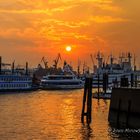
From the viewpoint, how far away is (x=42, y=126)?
51719mm

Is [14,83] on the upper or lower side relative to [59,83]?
upper

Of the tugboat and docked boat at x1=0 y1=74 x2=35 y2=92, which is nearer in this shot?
docked boat at x1=0 y1=74 x2=35 y2=92

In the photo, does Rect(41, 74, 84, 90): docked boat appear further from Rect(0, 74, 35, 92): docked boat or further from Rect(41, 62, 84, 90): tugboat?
Rect(0, 74, 35, 92): docked boat

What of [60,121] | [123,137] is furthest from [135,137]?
[60,121]

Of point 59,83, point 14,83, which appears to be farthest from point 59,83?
point 14,83

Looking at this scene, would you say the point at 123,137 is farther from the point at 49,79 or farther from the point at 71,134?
the point at 49,79

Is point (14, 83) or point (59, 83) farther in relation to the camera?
point (59, 83)

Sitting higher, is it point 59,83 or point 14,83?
point 14,83

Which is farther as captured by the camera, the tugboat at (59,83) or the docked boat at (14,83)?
the tugboat at (59,83)

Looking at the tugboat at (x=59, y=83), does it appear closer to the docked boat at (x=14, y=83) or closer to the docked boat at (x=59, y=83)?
the docked boat at (x=59, y=83)

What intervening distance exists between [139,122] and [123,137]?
2.21 m

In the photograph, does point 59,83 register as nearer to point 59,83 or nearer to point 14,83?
point 59,83

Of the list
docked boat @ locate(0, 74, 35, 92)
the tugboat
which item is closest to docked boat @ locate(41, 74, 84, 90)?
the tugboat

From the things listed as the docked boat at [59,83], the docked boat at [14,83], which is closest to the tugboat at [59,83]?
the docked boat at [59,83]
